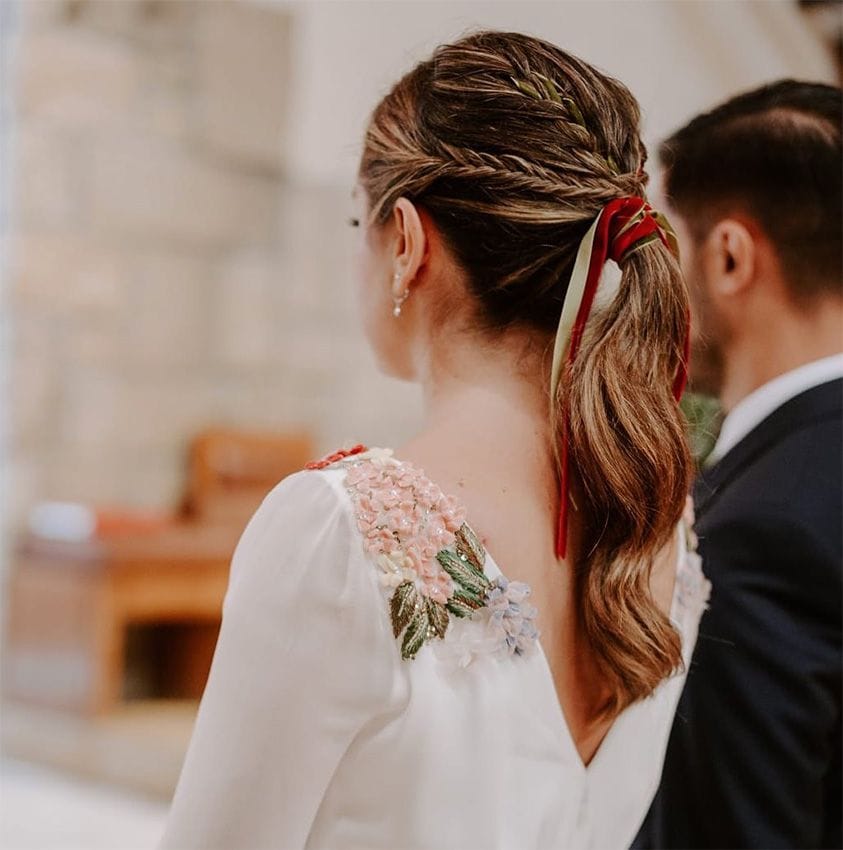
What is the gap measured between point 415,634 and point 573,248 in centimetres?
29

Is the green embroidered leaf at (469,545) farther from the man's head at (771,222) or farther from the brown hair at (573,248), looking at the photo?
the man's head at (771,222)

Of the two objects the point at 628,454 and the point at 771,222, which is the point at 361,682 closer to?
the point at 628,454

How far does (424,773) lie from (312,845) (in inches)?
3.6

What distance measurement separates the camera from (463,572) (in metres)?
0.88

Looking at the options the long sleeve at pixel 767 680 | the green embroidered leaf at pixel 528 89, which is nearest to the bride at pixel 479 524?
the green embroidered leaf at pixel 528 89

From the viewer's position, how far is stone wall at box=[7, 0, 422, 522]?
325 cm

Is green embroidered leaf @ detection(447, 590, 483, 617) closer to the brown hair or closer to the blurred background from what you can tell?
the brown hair

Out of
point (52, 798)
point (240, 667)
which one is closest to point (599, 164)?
point (240, 667)

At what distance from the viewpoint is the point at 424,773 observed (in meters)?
0.87

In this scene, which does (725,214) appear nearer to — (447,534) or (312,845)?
(447,534)

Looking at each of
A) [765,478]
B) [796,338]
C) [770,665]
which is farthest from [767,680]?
[796,338]

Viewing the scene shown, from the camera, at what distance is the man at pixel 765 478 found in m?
1.25

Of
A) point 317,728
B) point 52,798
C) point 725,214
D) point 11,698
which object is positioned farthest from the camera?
point 11,698

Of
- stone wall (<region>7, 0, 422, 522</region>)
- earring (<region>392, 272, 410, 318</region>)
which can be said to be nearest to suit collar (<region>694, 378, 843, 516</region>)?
earring (<region>392, 272, 410, 318</region>)
